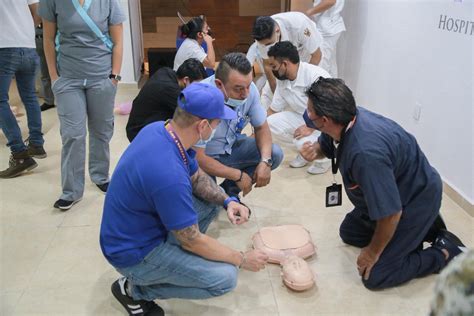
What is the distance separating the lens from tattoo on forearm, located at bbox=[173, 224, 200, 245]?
5.26 feet

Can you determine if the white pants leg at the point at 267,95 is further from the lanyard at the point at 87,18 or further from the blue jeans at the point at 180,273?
the blue jeans at the point at 180,273

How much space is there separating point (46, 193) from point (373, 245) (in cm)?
197

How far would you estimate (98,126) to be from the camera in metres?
2.74

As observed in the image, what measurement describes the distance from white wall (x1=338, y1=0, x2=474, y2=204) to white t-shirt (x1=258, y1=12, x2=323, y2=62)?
54 cm

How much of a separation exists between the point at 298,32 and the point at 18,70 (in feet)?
6.45

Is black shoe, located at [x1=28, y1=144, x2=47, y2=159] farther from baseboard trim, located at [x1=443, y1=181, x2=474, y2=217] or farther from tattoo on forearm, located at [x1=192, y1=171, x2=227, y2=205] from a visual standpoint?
baseboard trim, located at [x1=443, y1=181, x2=474, y2=217]

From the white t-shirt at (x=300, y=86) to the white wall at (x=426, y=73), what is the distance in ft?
2.04

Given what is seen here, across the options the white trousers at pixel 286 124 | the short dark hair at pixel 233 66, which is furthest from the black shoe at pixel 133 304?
the white trousers at pixel 286 124

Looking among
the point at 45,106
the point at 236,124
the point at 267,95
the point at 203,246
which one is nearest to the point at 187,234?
the point at 203,246

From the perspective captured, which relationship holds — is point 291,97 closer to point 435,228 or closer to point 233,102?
point 233,102

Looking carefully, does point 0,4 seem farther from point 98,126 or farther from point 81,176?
point 81,176

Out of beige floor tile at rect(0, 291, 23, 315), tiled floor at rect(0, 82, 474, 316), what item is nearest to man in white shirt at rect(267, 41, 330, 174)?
tiled floor at rect(0, 82, 474, 316)

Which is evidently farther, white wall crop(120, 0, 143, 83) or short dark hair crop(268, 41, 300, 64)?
white wall crop(120, 0, 143, 83)

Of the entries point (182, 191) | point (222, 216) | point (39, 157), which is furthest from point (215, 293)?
point (39, 157)
